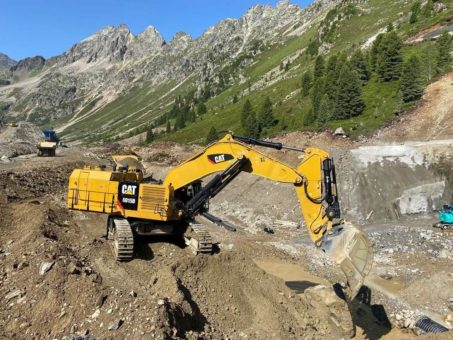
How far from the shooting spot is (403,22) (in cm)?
9706

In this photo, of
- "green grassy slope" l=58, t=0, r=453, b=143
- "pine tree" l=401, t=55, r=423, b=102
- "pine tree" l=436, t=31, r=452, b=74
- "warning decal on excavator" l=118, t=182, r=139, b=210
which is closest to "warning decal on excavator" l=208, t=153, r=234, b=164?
"warning decal on excavator" l=118, t=182, r=139, b=210

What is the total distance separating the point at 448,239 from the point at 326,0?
637 feet

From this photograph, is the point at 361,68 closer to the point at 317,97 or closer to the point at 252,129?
the point at 317,97

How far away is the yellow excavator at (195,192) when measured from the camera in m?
12.9

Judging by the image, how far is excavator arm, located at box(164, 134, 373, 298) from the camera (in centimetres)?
1129

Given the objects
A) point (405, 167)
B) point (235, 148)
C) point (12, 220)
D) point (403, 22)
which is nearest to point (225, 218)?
point (405, 167)

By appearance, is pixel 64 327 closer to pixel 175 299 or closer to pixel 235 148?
pixel 175 299

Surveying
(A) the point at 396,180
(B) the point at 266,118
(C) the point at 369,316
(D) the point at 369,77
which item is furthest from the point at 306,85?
(C) the point at 369,316

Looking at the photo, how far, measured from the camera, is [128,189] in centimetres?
1686

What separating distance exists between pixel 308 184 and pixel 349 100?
46505 mm

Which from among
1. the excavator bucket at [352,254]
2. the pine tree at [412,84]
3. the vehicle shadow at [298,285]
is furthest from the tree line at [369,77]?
the excavator bucket at [352,254]

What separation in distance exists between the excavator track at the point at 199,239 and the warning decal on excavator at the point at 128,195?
2.51 m

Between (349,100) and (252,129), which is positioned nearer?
(349,100)

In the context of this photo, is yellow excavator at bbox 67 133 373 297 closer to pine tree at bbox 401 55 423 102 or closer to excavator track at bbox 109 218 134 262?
excavator track at bbox 109 218 134 262
